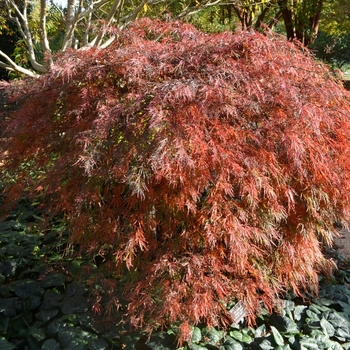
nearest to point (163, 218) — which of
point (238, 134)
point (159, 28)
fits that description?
point (238, 134)

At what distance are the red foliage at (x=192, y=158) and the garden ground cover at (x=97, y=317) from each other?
0.76 ft

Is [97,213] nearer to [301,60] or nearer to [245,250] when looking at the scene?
[245,250]

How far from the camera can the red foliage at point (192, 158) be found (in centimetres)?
211

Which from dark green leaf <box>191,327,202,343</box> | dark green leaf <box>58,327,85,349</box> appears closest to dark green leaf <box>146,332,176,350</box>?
dark green leaf <box>191,327,202,343</box>

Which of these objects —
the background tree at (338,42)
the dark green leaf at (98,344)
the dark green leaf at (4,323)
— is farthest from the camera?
the background tree at (338,42)

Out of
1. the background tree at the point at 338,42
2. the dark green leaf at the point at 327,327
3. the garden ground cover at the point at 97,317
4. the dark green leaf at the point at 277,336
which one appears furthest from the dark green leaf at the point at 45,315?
the background tree at the point at 338,42

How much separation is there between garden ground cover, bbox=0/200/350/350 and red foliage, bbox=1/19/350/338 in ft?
0.76

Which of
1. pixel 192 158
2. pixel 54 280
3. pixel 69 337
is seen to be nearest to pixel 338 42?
pixel 54 280

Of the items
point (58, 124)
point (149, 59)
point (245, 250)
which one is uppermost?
point (149, 59)

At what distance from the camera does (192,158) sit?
204 centimetres

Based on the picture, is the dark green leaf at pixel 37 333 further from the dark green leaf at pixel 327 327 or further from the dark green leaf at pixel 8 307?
the dark green leaf at pixel 327 327

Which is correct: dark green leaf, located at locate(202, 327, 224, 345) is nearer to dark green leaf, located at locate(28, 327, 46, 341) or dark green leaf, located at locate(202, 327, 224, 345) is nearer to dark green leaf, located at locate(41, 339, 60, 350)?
dark green leaf, located at locate(41, 339, 60, 350)

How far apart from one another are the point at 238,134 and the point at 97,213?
2.85 ft

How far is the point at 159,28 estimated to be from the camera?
2.80 metres
